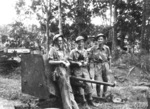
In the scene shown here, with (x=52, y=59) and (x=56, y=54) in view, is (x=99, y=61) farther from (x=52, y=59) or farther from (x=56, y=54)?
(x=52, y=59)

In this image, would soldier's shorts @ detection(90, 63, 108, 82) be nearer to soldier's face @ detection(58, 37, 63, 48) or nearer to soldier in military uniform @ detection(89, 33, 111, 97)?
soldier in military uniform @ detection(89, 33, 111, 97)

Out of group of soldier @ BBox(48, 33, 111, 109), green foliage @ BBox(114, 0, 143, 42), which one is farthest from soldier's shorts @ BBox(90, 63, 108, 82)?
green foliage @ BBox(114, 0, 143, 42)

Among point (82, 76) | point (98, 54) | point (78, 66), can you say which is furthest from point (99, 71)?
point (78, 66)

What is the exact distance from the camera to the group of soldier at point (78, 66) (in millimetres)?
6445

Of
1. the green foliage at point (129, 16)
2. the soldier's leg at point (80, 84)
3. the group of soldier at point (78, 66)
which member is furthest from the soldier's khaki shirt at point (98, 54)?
the green foliage at point (129, 16)

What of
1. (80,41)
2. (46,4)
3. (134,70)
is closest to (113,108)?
(80,41)

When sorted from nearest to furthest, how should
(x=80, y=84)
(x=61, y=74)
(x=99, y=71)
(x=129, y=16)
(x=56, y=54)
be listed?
(x=61, y=74) < (x=56, y=54) < (x=80, y=84) < (x=99, y=71) < (x=129, y=16)

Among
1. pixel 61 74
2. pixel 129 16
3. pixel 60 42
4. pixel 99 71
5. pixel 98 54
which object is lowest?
pixel 99 71

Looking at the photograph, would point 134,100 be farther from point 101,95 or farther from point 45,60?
point 45,60

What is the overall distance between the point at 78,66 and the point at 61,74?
79cm

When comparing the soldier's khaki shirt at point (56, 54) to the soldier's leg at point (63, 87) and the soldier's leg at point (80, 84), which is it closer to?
the soldier's leg at point (63, 87)

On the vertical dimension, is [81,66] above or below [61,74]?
above

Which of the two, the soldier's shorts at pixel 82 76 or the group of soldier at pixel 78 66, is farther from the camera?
the soldier's shorts at pixel 82 76

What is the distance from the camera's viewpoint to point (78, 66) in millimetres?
7059
